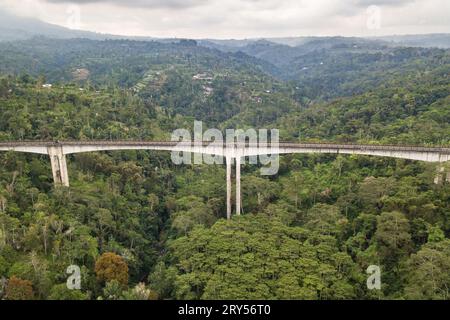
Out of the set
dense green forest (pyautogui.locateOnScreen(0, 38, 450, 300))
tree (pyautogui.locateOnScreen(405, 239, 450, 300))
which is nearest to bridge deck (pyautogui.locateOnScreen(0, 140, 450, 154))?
dense green forest (pyautogui.locateOnScreen(0, 38, 450, 300))

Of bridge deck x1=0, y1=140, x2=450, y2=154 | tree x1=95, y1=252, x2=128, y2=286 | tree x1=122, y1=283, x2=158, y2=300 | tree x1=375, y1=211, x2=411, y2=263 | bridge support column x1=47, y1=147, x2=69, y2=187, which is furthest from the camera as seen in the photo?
bridge support column x1=47, y1=147, x2=69, y2=187

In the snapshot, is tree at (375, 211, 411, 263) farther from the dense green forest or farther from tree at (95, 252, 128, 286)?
tree at (95, 252, 128, 286)

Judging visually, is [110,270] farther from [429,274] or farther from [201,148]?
[429,274]

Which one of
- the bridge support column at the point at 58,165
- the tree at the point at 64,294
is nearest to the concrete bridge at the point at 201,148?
the bridge support column at the point at 58,165

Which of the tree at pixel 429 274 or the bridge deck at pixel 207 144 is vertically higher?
the bridge deck at pixel 207 144

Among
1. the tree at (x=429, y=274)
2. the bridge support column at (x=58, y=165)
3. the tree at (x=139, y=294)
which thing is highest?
the bridge support column at (x=58, y=165)

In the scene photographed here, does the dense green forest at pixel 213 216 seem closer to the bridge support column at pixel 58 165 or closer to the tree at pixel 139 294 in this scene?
the tree at pixel 139 294
